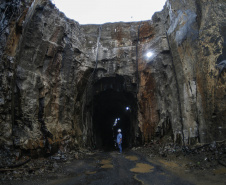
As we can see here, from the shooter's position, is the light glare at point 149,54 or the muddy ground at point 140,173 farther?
the light glare at point 149,54

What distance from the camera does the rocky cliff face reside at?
22.0 feet

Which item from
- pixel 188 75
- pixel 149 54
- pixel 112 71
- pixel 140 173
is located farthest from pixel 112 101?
pixel 140 173

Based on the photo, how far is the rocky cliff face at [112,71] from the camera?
670 cm

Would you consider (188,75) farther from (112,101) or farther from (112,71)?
(112,101)

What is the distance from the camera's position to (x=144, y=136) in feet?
37.3

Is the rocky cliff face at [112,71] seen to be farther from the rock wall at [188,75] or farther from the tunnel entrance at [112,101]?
the tunnel entrance at [112,101]

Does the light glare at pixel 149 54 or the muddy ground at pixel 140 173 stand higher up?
the light glare at pixel 149 54

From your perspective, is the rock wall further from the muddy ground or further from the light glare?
the muddy ground

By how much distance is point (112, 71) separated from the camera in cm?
1268

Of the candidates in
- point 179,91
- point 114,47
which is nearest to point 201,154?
point 179,91

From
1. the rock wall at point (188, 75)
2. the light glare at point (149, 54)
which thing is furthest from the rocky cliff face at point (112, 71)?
the light glare at point (149, 54)

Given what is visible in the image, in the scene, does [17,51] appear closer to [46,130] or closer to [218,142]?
[46,130]

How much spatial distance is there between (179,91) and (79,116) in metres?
6.54

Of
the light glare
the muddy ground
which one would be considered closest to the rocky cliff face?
the light glare
